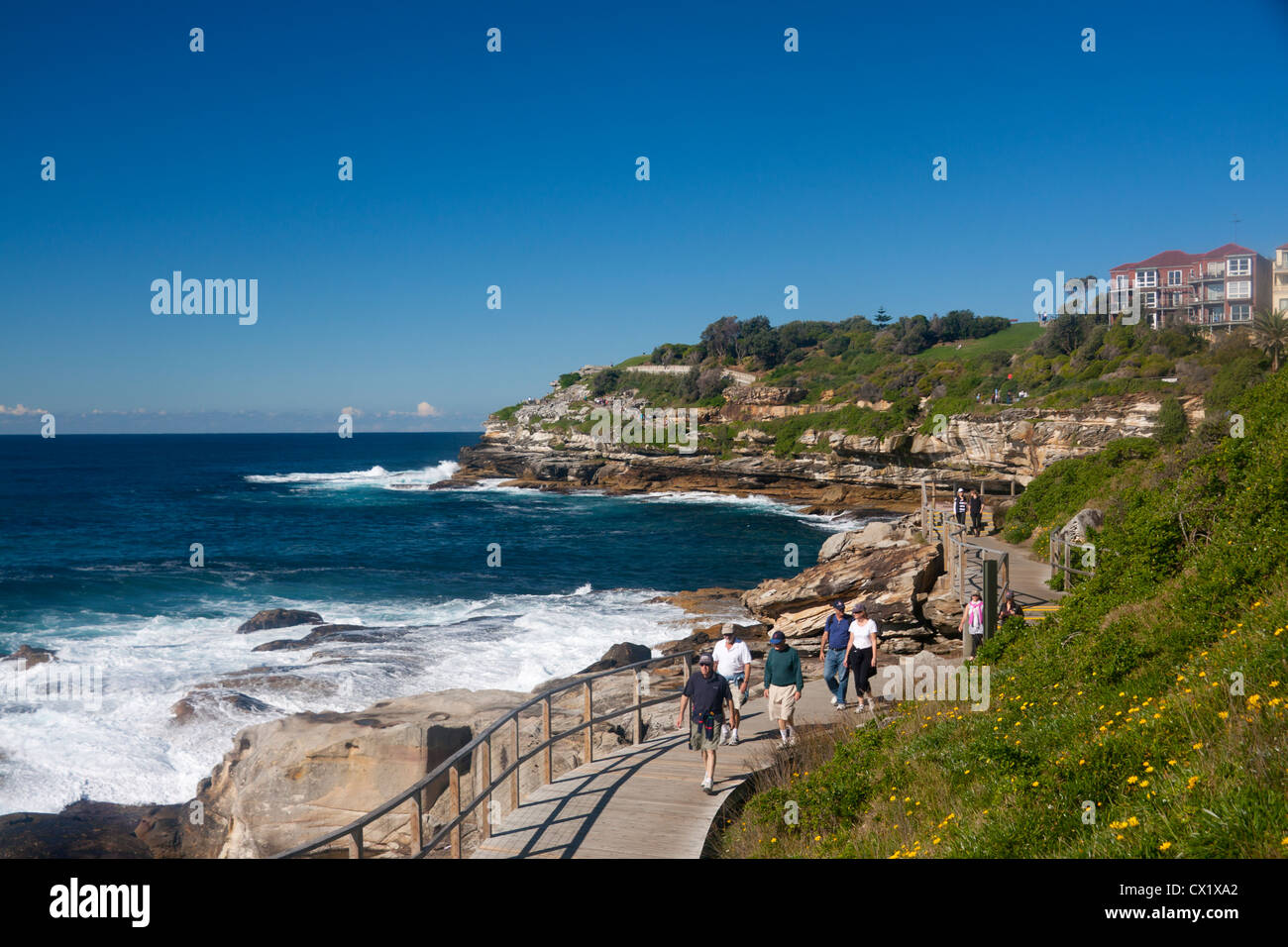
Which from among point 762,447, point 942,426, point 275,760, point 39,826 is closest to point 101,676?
point 39,826

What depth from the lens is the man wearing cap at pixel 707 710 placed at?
30.0ft

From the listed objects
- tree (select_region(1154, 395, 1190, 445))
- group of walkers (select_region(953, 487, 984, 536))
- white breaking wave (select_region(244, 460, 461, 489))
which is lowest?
white breaking wave (select_region(244, 460, 461, 489))

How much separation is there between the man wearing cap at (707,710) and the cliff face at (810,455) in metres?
34.9

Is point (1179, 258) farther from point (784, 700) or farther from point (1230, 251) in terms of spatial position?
point (784, 700)

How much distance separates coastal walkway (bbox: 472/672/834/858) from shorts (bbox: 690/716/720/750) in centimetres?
53

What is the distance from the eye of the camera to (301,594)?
33344 mm

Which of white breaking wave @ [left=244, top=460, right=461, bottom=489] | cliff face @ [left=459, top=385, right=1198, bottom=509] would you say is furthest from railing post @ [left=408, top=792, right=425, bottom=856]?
white breaking wave @ [left=244, top=460, right=461, bottom=489]

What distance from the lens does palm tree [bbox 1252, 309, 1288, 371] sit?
34500 mm

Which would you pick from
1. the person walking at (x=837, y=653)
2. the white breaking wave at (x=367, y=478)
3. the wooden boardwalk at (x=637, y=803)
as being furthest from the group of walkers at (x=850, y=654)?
the white breaking wave at (x=367, y=478)

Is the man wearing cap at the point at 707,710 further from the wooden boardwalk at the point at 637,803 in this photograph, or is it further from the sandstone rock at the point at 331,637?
the sandstone rock at the point at 331,637

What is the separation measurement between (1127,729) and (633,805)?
5160 millimetres

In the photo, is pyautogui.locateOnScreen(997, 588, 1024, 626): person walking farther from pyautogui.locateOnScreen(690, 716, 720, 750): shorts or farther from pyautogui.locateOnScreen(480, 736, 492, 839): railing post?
pyautogui.locateOnScreen(480, 736, 492, 839): railing post
